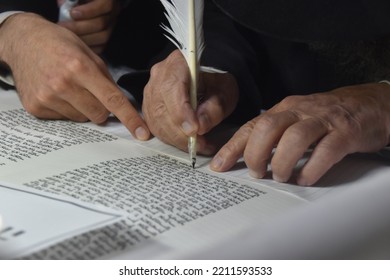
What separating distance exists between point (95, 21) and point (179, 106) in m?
0.46

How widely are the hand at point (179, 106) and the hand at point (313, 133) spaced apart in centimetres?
6

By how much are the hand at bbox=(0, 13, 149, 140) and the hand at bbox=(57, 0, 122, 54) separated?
0.12 m


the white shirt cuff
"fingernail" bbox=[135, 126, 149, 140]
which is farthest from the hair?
the white shirt cuff

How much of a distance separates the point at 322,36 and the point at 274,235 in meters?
0.38

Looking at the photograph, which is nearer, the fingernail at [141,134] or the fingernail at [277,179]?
the fingernail at [277,179]

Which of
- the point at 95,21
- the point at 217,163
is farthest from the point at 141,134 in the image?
the point at 95,21

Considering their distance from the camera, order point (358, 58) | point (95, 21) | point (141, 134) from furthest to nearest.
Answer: point (95, 21)
point (358, 58)
point (141, 134)

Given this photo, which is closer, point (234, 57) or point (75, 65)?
point (75, 65)

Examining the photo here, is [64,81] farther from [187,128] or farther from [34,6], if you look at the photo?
[34,6]

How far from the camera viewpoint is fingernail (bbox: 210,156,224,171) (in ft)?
2.36

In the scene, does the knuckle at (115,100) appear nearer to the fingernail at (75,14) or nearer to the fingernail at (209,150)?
the fingernail at (209,150)

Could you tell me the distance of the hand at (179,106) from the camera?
742mm

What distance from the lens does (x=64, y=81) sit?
0.86 m

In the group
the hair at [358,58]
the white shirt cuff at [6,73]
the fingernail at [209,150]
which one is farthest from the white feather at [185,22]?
the white shirt cuff at [6,73]
